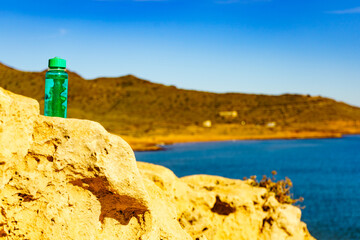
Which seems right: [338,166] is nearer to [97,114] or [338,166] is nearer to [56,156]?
[56,156]

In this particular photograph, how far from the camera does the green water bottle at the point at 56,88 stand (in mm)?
3996

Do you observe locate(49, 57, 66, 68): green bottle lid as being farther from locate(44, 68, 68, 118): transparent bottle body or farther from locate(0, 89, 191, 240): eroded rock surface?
locate(0, 89, 191, 240): eroded rock surface

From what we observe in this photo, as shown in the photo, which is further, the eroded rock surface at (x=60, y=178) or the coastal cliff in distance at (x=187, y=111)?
the coastal cliff in distance at (x=187, y=111)

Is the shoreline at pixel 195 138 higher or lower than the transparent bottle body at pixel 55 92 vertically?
lower

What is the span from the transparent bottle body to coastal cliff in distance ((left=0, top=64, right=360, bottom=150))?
185 feet

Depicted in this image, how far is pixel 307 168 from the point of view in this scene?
1638 inches

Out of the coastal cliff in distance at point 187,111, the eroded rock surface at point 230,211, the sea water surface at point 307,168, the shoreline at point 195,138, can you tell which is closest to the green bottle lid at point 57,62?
the eroded rock surface at point 230,211

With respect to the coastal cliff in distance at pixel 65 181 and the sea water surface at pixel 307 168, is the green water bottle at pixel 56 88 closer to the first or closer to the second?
the coastal cliff in distance at pixel 65 181

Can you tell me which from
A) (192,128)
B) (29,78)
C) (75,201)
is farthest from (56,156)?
(29,78)

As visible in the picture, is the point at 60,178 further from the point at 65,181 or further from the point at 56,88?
the point at 56,88

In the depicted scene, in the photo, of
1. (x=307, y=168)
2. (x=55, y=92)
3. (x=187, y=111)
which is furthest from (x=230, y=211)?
(x=187, y=111)

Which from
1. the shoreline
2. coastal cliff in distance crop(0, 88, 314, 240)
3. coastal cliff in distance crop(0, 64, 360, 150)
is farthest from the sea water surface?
coastal cliff in distance crop(0, 88, 314, 240)

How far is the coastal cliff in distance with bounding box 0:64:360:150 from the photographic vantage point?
75812mm

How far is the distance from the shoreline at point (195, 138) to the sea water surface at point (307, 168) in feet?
8.28
